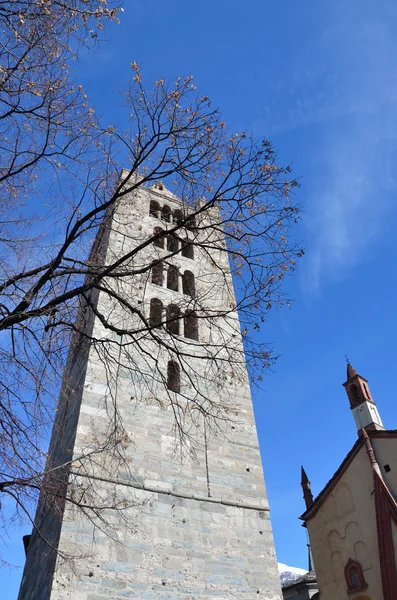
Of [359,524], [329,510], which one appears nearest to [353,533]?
[359,524]

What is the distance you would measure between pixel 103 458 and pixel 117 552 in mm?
1861

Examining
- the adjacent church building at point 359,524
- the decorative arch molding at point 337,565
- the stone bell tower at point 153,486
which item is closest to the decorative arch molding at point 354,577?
the adjacent church building at point 359,524

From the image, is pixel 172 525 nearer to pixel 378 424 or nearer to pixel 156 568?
pixel 156 568

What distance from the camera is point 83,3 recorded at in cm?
534

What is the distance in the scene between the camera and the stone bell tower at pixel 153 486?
Result: 8.34 m

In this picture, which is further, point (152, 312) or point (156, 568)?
point (152, 312)

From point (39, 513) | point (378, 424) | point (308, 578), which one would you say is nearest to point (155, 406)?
point (39, 513)

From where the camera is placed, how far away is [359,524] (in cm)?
1861

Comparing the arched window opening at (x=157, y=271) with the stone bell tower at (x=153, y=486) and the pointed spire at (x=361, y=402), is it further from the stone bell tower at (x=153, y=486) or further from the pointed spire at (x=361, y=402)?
the pointed spire at (x=361, y=402)

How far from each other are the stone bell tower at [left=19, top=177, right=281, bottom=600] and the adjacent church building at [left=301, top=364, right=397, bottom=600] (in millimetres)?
8287

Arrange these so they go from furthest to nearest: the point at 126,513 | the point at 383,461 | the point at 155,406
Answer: the point at 383,461
the point at 155,406
the point at 126,513

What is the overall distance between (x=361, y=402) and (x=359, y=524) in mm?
10074

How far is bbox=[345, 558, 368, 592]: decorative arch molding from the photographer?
1717 centimetres

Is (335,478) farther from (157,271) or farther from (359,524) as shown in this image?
(157,271)
